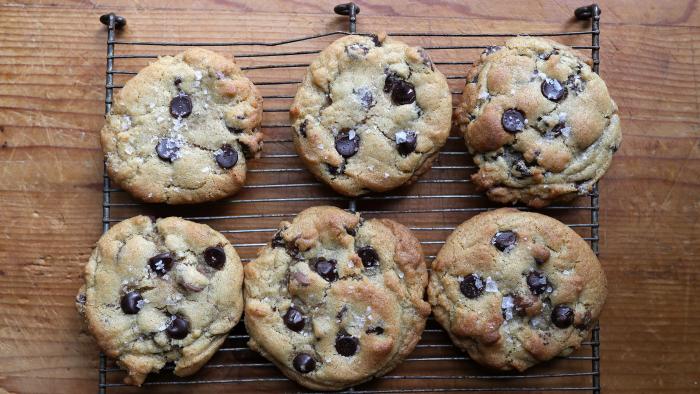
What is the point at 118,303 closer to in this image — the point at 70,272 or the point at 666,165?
the point at 70,272

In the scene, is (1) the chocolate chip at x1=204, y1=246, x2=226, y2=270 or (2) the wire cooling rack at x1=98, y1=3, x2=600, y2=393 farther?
(2) the wire cooling rack at x1=98, y1=3, x2=600, y2=393

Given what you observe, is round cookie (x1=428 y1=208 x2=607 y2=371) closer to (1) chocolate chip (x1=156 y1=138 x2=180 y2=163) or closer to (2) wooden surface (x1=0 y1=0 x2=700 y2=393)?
(2) wooden surface (x1=0 y1=0 x2=700 y2=393)

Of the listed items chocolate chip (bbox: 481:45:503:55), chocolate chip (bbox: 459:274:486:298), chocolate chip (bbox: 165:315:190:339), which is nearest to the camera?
chocolate chip (bbox: 165:315:190:339)

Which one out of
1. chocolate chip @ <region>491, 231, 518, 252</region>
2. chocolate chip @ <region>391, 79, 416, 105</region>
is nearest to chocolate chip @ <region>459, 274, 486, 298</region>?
chocolate chip @ <region>491, 231, 518, 252</region>

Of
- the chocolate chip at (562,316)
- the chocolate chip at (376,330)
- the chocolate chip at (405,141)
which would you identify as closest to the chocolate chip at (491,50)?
the chocolate chip at (405,141)

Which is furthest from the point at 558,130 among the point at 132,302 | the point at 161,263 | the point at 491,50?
the point at 132,302

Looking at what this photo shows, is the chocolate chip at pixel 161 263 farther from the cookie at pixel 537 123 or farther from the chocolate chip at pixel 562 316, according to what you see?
the chocolate chip at pixel 562 316

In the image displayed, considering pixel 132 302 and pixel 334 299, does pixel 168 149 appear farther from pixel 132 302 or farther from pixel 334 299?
pixel 334 299
